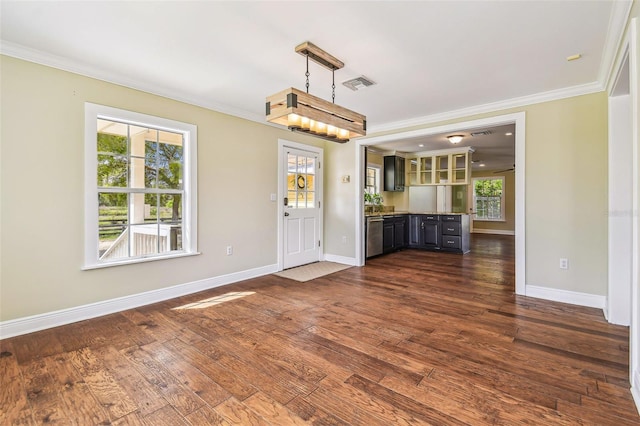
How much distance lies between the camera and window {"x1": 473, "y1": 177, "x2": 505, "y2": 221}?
1088 cm

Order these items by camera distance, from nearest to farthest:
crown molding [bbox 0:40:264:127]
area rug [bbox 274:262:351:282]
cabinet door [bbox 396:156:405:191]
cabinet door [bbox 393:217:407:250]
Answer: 1. crown molding [bbox 0:40:264:127]
2. area rug [bbox 274:262:351:282]
3. cabinet door [bbox 393:217:407:250]
4. cabinet door [bbox 396:156:405:191]

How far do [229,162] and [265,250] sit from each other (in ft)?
4.76

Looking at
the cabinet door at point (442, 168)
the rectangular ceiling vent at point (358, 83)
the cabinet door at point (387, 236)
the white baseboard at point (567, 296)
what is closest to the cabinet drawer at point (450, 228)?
the cabinet door at point (442, 168)

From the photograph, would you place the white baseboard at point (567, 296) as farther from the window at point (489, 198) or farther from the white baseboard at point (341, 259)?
the window at point (489, 198)

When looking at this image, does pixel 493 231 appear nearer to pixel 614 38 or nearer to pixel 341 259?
pixel 341 259

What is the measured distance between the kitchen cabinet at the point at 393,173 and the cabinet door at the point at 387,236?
112cm

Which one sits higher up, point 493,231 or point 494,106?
point 494,106

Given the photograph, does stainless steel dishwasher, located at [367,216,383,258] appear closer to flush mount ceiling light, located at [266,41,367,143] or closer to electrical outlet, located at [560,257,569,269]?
electrical outlet, located at [560,257,569,269]

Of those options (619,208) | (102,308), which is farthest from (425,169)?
(102,308)

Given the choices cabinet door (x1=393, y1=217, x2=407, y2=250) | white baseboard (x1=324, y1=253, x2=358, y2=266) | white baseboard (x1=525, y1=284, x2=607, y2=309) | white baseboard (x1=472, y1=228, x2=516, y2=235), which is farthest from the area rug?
white baseboard (x1=472, y1=228, x2=516, y2=235)

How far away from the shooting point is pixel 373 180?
7.43 meters

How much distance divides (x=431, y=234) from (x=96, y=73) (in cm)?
666

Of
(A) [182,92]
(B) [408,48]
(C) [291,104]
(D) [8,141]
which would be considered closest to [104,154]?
(D) [8,141]

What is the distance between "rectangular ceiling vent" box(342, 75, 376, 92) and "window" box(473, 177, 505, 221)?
9.59m
